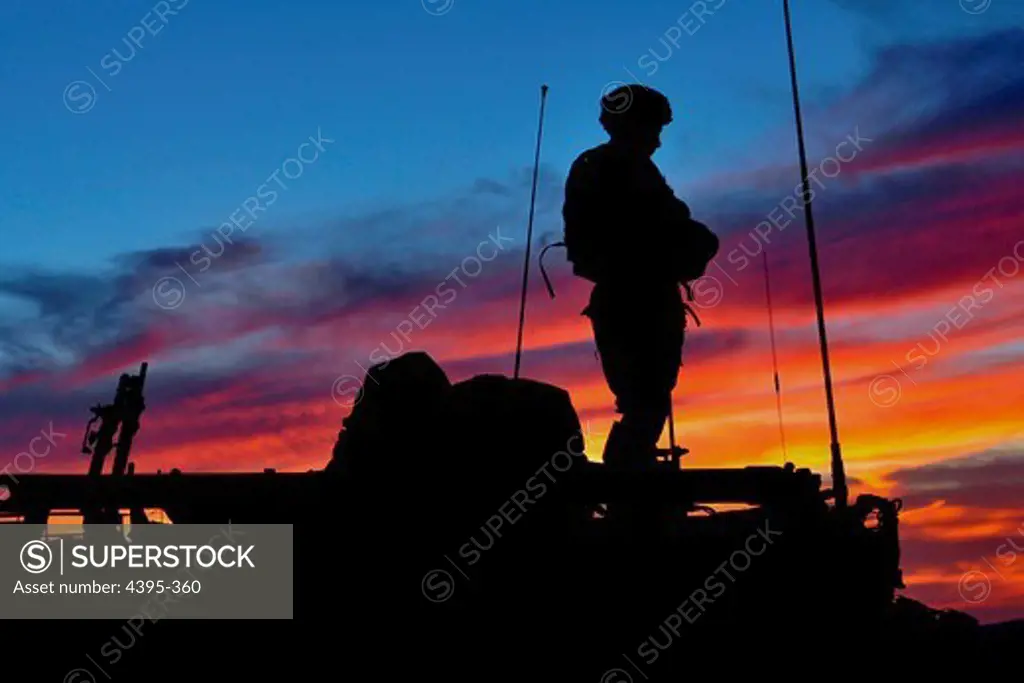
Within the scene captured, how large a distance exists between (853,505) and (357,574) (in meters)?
3.83

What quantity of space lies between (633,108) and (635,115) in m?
0.06

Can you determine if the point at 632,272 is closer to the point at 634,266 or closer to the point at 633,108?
the point at 634,266

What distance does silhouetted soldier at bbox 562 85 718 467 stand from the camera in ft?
26.4

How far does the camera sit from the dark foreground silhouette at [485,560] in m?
5.30

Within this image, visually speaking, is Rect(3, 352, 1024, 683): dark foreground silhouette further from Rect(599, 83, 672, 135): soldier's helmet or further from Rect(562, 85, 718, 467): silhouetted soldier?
Rect(599, 83, 672, 135): soldier's helmet

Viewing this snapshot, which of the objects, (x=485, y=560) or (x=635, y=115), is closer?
(x=485, y=560)

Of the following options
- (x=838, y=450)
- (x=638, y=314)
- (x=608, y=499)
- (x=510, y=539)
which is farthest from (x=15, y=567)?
(x=838, y=450)

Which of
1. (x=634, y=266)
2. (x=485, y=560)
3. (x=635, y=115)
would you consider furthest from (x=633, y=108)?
(x=485, y=560)

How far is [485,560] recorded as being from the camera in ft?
17.5

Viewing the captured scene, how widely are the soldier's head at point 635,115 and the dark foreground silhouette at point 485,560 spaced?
3.12 metres

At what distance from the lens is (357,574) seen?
17.7 ft

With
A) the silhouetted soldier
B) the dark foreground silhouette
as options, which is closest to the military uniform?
the silhouetted soldier

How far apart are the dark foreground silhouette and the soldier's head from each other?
123 inches

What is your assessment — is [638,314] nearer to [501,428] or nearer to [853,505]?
[853,505]
